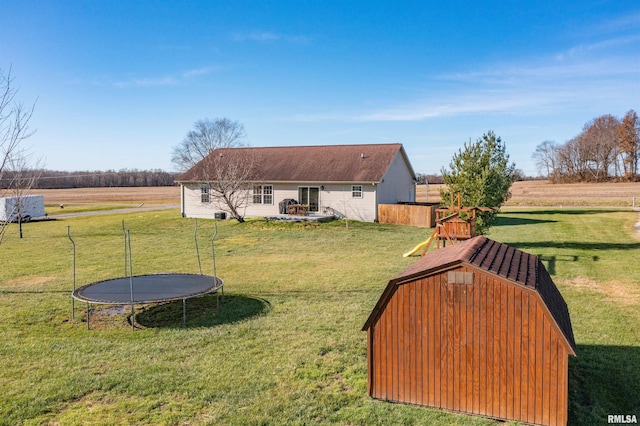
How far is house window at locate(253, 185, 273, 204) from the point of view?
111ft

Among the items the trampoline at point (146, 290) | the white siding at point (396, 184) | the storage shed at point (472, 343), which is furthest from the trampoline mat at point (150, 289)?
the white siding at point (396, 184)

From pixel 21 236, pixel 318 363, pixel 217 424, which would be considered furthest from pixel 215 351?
pixel 21 236

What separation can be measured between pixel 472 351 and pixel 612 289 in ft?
29.6

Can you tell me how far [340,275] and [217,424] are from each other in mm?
A: 9400

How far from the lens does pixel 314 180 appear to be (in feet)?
105

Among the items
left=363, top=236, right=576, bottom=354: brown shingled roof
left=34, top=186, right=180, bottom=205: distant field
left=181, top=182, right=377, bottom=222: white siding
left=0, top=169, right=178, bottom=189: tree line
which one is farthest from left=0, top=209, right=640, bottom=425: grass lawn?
left=0, top=169, right=178, bottom=189: tree line

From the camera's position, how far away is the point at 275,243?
913 inches

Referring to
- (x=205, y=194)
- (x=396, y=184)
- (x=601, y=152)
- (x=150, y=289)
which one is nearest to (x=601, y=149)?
(x=601, y=152)

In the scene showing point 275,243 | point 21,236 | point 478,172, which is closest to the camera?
point 478,172

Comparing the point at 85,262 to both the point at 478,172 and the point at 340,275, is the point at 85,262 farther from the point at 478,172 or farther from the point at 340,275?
the point at 478,172

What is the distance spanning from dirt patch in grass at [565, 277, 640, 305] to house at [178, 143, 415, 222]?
17468mm

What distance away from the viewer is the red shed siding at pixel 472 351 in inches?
239

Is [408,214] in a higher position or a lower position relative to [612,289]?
higher

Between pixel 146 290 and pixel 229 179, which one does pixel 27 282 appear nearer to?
pixel 146 290
